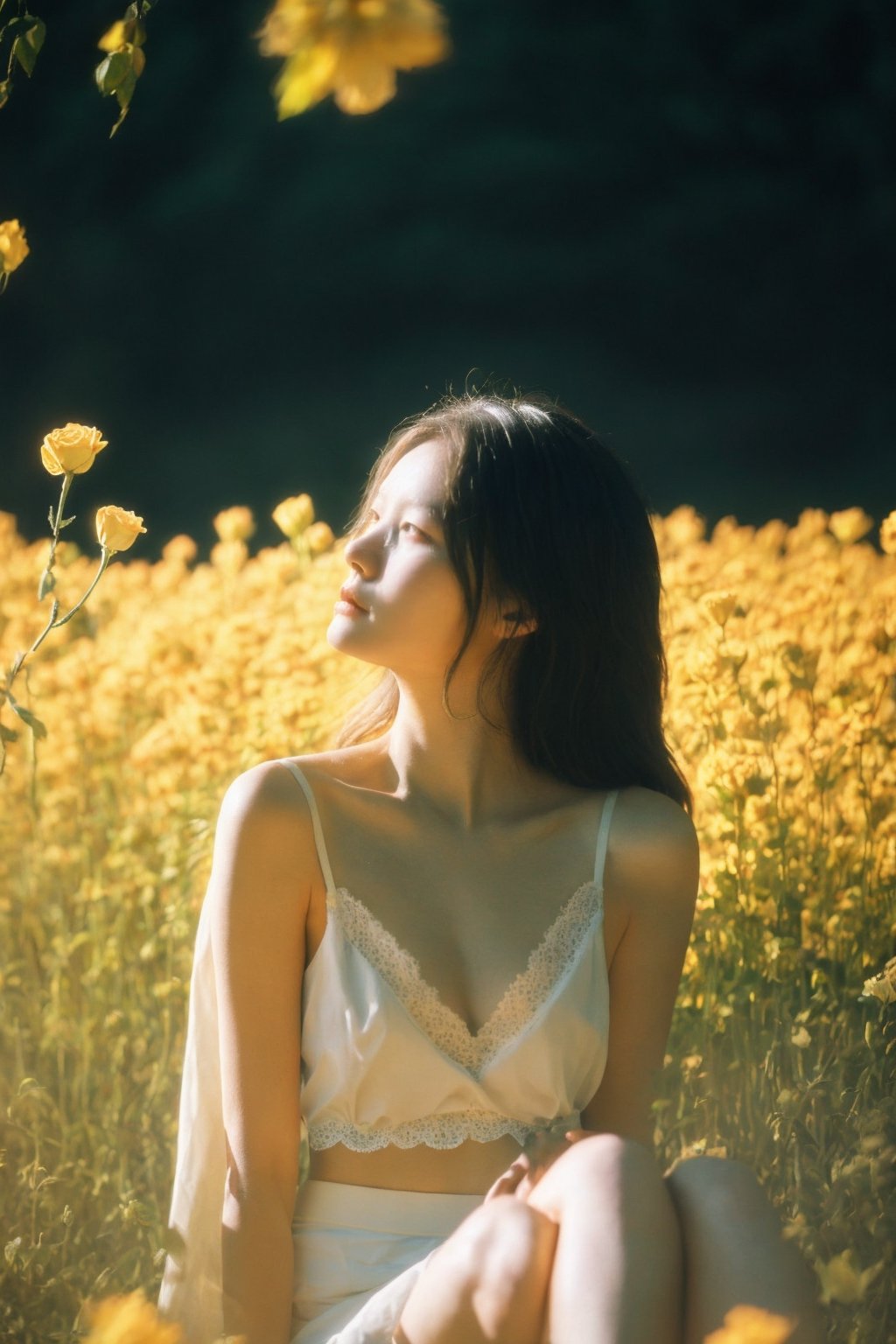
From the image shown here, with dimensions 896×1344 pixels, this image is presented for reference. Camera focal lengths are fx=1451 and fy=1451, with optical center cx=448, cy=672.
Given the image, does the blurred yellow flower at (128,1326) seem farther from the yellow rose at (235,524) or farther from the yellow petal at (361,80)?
the yellow rose at (235,524)

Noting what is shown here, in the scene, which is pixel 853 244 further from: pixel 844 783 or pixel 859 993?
pixel 859 993

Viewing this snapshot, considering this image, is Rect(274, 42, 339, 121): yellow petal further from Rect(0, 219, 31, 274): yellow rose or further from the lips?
the lips

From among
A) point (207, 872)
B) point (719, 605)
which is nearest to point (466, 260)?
point (719, 605)

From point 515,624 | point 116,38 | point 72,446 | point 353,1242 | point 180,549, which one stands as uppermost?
point 180,549

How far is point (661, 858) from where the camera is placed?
59.1 inches

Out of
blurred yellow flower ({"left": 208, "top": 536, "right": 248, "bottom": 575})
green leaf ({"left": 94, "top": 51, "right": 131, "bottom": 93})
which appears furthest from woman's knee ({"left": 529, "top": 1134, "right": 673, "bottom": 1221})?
blurred yellow flower ({"left": 208, "top": 536, "right": 248, "bottom": 575})

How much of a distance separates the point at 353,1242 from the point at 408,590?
61 centimetres

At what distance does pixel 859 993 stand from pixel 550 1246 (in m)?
0.90

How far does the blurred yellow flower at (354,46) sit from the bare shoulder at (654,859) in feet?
2.74

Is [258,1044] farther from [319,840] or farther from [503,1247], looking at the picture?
[503,1247]

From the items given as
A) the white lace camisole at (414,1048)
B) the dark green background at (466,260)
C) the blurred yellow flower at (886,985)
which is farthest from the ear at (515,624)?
the dark green background at (466,260)

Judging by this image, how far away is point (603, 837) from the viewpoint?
1.51 m

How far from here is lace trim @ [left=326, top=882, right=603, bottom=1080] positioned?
4.45 ft

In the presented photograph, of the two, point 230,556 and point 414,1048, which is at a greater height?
point 230,556
